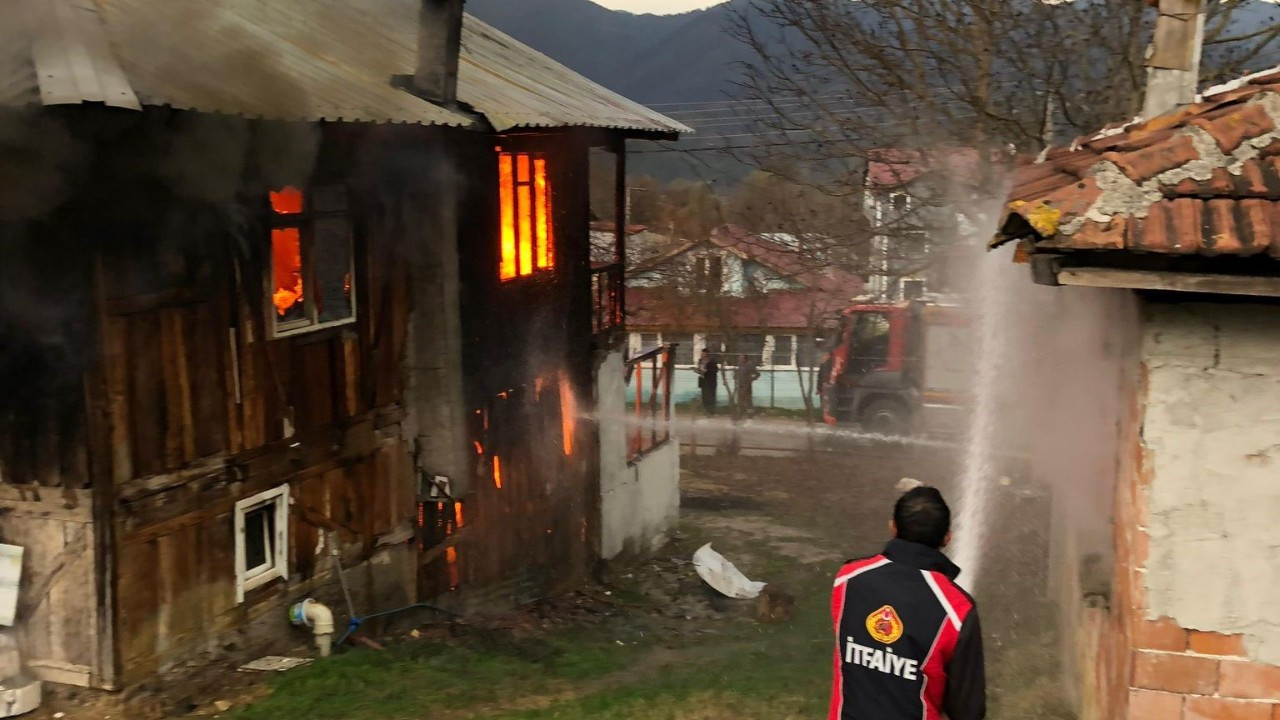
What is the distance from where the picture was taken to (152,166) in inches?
330

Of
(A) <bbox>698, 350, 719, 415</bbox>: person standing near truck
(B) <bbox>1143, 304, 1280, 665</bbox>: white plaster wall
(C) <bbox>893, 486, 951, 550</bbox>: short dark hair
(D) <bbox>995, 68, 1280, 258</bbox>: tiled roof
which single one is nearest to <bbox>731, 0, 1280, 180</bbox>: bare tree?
(D) <bbox>995, 68, 1280, 258</bbox>: tiled roof

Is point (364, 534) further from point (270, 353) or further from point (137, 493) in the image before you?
point (137, 493)

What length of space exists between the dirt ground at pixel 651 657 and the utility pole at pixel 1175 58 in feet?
13.1

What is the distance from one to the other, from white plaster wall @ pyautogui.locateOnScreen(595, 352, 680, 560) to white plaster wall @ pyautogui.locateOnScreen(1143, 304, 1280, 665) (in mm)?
12325

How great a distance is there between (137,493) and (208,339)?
1.46 meters

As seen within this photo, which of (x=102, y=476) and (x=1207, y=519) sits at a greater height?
(x=1207, y=519)

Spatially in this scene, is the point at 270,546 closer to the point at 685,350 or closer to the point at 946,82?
the point at 946,82

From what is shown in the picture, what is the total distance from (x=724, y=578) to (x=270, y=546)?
7.48m

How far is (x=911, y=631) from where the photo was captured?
3967 millimetres

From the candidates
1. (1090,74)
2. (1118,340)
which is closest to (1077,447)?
(1118,340)

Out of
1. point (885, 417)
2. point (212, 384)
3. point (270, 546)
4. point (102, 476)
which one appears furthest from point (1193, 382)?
point (885, 417)

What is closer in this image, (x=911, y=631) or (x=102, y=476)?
(x=911, y=631)

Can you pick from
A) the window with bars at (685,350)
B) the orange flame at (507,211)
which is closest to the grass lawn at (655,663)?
the orange flame at (507,211)

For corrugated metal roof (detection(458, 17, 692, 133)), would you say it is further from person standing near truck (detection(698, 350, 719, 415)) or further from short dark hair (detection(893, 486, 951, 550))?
person standing near truck (detection(698, 350, 719, 415))
